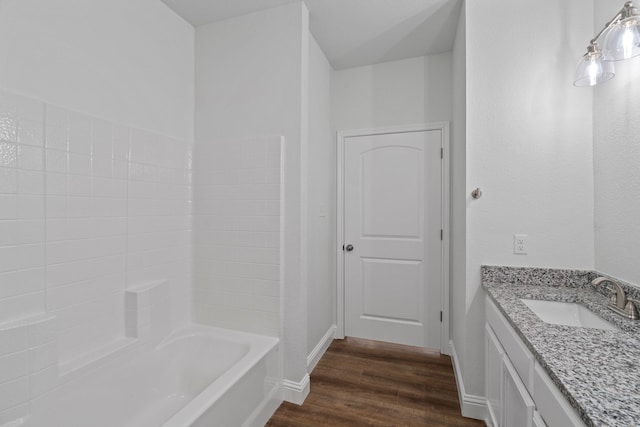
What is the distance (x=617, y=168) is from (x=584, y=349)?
990mm

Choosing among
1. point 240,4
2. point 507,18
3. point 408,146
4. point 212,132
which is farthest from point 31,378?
point 507,18

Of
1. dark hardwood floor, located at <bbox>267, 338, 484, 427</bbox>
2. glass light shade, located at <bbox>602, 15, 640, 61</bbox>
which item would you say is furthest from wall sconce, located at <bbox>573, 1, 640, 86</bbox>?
dark hardwood floor, located at <bbox>267, 338, 484, 427</bbox>

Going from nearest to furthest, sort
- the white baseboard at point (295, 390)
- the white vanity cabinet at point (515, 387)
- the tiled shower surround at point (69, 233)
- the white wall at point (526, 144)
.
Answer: the white vanity cabinet at point (515, 387) → the tiled shower surround at point (69, 233) → the white wall at point (526, 144) → the white baseboard at point (295, 390)

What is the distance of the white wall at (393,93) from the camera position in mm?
2520

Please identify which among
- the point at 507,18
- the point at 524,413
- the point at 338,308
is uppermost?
the point at 507,18

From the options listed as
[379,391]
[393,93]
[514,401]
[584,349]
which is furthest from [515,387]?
[393,93]

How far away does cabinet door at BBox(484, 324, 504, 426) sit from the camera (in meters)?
1.39

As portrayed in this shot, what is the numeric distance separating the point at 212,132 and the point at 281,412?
79.0 inches

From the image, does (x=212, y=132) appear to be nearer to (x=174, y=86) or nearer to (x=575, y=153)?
(x=174, y=86)

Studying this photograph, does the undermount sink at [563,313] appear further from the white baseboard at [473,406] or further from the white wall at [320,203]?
the white wall at [320,203]

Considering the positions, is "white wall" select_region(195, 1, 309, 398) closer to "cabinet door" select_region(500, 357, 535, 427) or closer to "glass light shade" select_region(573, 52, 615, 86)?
"cabinet door" select_region(500, 357, 535, 427)

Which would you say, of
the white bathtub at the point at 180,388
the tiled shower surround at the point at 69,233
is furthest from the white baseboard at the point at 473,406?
the tiled shower surround at the point at 69,233

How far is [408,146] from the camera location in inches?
103

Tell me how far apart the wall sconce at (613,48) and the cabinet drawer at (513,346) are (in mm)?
1198
